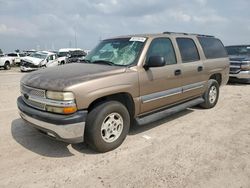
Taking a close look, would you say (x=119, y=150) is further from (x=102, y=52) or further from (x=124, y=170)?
(x=102, y=52)

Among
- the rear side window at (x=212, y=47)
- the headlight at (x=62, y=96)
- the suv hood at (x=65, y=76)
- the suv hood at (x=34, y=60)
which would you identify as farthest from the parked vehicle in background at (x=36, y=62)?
the headlight at (x=62, y=96)

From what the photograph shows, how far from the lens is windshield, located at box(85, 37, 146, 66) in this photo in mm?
4176

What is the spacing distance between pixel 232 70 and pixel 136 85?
309 inches

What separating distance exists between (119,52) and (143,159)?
1961 millimetres

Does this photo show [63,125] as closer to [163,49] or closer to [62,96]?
[62,96]

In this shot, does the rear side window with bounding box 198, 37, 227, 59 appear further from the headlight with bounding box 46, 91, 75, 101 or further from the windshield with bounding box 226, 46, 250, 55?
the windshield with bounding box 226, 46, 250, 55

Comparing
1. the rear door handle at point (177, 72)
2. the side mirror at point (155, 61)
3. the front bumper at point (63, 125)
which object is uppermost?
the side mirror at point (155, 61)

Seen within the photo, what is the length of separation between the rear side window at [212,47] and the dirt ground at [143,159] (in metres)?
1.83

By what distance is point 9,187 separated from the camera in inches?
114

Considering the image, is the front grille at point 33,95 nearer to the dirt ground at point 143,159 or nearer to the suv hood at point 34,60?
the dirt ground at point 143,159

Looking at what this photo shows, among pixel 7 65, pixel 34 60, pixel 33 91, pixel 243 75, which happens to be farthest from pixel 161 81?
pixel 7 65

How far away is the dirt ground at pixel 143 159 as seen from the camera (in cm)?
300

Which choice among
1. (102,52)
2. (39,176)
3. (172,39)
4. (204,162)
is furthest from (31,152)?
(172,39)

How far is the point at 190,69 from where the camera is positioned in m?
5.13
